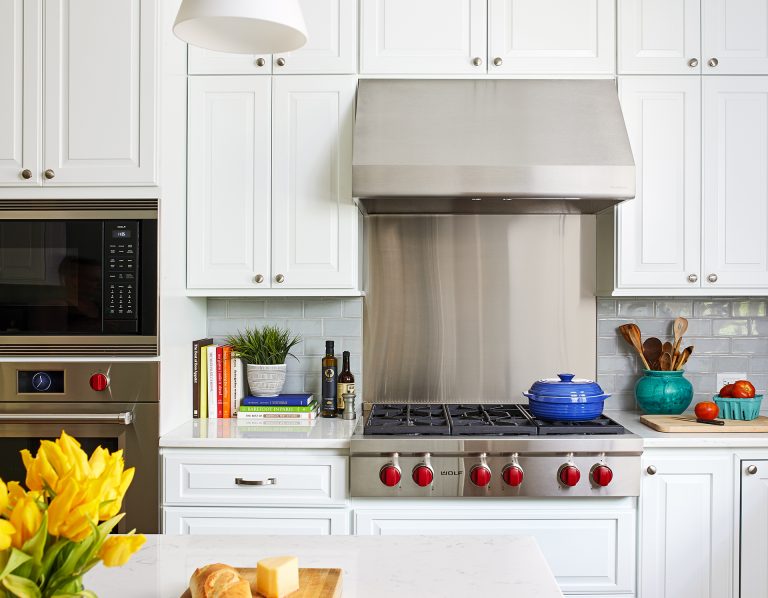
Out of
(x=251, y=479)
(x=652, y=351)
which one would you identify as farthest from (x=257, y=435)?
(x=652, y=351)

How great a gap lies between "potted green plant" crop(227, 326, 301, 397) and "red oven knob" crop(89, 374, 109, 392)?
2.29ft

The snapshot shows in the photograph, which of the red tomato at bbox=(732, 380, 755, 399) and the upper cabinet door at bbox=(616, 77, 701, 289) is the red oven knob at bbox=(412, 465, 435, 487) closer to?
the upper cabinet door at bbox=(616, 77, 701, 289)

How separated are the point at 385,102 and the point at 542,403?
4.18 ft

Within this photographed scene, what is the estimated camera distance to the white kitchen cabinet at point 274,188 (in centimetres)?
289

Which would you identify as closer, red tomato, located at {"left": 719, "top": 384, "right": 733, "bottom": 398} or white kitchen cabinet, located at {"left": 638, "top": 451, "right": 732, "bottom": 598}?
white kitchen cabinet, located at {"left": 638, "top": 451, "right": 732, "bottom": 598}

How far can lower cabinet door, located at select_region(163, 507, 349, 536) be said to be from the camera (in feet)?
8.37

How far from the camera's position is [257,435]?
8.69 feet

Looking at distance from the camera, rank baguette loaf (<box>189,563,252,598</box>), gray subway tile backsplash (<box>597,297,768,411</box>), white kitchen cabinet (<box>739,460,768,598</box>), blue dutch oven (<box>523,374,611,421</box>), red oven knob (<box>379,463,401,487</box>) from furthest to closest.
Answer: gray subway tile backsplash (<box>597,297,768,411</box>) → blue dutch oven (<box>523,374,611,421</box>) → white kitchen cabinet (<box>739,460,768,598</box>) → red oven knob (<box>379,463,401,487</box>) → baguette loaf (<box>189,563,252,598</box>)

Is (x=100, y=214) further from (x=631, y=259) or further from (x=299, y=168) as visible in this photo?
(x=631, y=259)

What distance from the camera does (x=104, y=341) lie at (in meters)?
2.55

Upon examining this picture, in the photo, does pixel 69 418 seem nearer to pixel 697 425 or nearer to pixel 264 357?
pixel 264 357

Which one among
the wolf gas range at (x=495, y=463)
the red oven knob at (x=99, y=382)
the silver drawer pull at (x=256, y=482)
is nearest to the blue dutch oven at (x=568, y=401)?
the wolf gas range at (x=495, y=463)

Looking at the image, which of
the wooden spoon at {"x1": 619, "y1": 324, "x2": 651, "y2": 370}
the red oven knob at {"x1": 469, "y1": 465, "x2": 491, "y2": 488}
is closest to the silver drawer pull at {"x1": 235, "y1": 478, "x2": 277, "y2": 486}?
the red oven knob at {"x1": 469, "y1": 465, "x2": 491, "y2": 488}

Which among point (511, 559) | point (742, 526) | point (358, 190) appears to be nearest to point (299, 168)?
point (358, 190)
